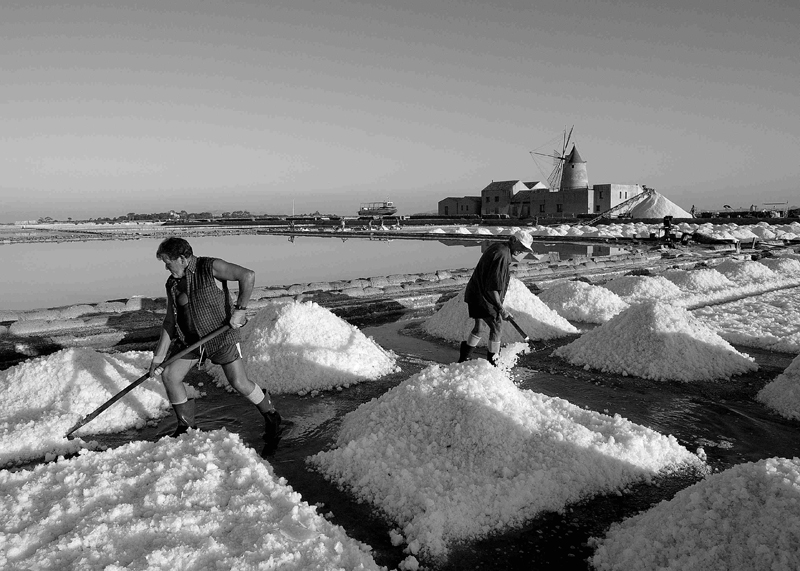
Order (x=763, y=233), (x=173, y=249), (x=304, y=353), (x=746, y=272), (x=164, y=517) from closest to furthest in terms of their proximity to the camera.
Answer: (x=164, y=517)
(x=173, y=249)
(x=304, y=353)
(x=746, y=272)
(x=763, y=233)

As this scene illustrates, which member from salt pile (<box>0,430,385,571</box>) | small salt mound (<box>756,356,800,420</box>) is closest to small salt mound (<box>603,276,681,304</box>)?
small salt mound (<box>756,356,800,420</box>)

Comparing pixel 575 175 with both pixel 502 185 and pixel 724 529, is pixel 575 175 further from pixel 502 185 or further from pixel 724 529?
pixel 724 529

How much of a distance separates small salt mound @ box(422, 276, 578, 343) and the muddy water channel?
247 mm

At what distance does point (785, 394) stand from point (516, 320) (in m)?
2.23

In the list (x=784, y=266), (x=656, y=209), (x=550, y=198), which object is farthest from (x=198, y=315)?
(x=550, y=198)

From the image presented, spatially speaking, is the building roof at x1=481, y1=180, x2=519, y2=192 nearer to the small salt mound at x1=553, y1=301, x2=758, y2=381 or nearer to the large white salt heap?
the large white salt heap

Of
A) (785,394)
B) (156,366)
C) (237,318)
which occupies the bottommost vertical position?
(785,394)

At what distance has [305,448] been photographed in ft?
9.26

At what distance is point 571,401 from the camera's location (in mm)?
3488

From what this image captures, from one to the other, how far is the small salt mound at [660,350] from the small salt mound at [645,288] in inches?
99.0

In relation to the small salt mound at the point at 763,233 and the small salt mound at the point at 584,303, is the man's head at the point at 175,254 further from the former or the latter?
the small salt mound at the point at 763,233

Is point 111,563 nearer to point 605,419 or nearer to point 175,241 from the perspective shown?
point 175,241

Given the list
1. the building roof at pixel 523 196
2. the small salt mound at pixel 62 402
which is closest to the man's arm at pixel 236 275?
the small salt mound at pixel 62 402

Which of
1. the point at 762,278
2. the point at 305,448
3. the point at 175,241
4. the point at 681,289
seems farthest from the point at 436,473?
the point at 762,278
